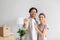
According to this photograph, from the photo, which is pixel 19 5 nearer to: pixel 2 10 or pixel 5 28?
pixel 2 10

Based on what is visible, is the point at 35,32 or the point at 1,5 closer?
the point at 35,32

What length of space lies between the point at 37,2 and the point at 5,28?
161 centimetres

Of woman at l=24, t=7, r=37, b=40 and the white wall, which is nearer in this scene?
woman at l=24, t=7, r=37, b=40

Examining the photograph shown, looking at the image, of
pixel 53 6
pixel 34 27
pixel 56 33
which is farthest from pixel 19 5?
pixel 34 27

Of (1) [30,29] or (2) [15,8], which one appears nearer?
(1) [30,29]

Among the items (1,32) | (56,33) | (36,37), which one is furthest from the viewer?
(56,33)

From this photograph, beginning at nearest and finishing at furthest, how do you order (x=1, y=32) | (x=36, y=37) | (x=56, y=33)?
(x=36, y=37) → (x=1, y=32) → (x=56, y=33)

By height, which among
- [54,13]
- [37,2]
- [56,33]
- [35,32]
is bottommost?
[56,33]

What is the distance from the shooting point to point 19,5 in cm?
348

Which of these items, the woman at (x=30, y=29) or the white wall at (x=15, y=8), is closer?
the woman at (x=30, y=29)

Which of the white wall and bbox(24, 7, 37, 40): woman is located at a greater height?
the white wall

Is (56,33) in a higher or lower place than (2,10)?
lower

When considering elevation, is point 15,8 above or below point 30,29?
above

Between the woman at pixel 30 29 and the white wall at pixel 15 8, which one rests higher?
the white wall at pixel 15 8
